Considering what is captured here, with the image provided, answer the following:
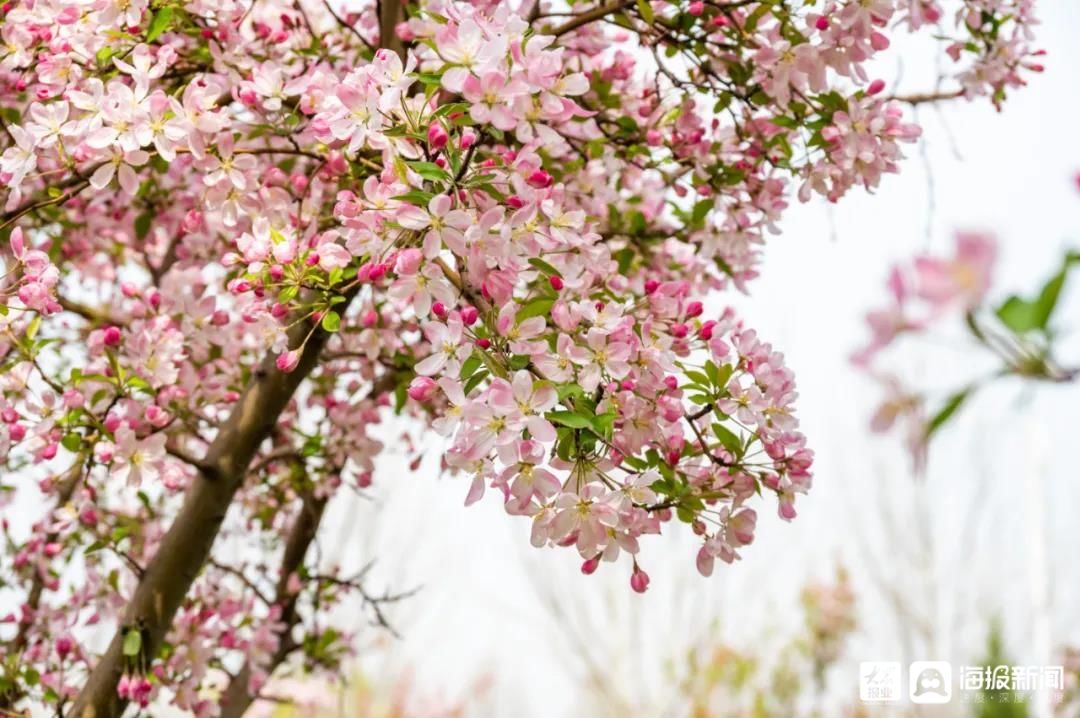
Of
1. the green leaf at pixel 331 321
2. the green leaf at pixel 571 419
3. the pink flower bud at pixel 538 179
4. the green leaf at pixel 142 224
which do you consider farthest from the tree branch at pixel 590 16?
the green leaf at pixel 142 224

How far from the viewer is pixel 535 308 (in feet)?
3.85

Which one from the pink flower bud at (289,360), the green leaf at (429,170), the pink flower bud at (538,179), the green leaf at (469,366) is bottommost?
the green leaf at (469,366)

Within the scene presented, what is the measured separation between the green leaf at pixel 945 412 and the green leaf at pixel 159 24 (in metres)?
1.30

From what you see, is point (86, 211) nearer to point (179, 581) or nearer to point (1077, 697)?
point (179, 581)

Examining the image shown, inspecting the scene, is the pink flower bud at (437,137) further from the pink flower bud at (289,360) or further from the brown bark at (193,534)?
the brown bark at (193,534)

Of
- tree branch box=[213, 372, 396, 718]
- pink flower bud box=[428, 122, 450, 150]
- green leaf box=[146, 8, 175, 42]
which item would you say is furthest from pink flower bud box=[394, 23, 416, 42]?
tree branch box=[213, 372, 396, 718]

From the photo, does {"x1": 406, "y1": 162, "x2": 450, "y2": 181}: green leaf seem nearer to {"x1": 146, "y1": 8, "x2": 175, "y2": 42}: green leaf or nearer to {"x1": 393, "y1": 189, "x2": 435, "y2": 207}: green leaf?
{"x1": 393, "y1": 189, "x2": 435, "y2": 207}: green leaf

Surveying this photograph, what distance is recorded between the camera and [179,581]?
1699 millimetres

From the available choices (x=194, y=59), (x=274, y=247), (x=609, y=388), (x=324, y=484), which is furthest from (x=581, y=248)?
(x=324, y=484)

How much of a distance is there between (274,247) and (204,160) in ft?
0.81

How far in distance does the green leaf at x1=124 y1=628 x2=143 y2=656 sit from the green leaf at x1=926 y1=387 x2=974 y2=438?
1.49m

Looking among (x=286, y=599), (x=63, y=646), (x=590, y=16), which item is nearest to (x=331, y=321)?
(x=590, y=16)

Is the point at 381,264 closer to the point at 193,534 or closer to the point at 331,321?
the point at 331,321

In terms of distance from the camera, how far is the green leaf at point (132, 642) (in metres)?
1.64
